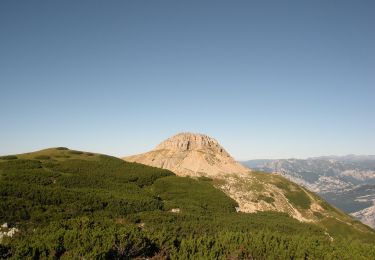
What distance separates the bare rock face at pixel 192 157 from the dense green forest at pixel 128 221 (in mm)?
28111

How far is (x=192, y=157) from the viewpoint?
128 meters

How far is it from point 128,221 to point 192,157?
80.0 metres

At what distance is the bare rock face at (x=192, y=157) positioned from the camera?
115m

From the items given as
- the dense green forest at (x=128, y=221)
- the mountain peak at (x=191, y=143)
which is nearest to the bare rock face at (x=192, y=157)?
the mountain peak at (x=191, y=143)

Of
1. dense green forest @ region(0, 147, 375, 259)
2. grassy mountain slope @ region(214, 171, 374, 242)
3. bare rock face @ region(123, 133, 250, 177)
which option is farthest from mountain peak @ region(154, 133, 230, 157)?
dense green forest @ region(0, 147, 375, 259)

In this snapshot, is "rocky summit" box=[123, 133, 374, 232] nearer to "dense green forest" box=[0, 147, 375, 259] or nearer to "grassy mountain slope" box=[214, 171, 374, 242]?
"grassy mountain slope" box=[214, 171, 374, 242]

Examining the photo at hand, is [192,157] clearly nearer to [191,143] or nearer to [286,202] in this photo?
[191,143]

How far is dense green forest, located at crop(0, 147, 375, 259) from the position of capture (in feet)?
93.0

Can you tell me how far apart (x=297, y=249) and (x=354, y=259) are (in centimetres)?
562

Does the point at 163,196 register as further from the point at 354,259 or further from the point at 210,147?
the point at 210,147

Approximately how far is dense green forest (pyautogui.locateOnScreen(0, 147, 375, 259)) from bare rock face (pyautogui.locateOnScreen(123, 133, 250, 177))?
28111mm

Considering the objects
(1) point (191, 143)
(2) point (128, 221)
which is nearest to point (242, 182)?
(1) point (191, 143)

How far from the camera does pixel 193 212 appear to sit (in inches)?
2447

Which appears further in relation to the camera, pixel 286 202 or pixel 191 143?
pixel 191 143
